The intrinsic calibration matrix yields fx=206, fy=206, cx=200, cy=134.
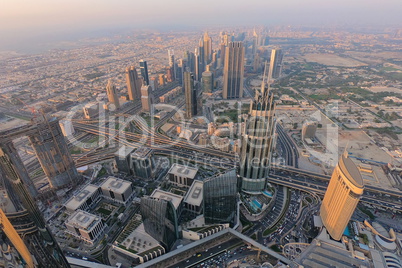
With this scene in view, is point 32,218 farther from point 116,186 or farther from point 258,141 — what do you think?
point 258,141

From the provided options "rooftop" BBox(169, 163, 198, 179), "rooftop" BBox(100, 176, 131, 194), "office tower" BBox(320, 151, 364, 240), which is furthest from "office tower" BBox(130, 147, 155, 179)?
"office tower" BBox(320, 151, 364, 240)

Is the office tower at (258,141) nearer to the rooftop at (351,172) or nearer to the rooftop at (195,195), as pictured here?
the rooftop at (195,195)

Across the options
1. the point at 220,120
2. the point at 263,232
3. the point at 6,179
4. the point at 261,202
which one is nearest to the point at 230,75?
the point at 220,120

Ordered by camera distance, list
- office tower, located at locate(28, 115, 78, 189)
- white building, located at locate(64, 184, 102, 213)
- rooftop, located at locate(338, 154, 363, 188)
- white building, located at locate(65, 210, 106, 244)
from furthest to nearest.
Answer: office tower, located at locate(28, 115, 78, 189) → white building, located at locate(64, 184, 102, 213) → white building, located at locate(65, 210, 106, 244) → rooftop, located at locate(338, 154, 363, 188)

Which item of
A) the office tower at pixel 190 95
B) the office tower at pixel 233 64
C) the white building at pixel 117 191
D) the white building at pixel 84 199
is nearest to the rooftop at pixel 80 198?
the white building at pixel 84 199

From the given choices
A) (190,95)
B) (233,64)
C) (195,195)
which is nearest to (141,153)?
(195,195)

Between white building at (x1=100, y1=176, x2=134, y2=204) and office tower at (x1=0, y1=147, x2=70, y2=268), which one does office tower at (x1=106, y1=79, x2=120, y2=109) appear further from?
office tower at (x1=0, y1=147, x2=70, y2=268)
